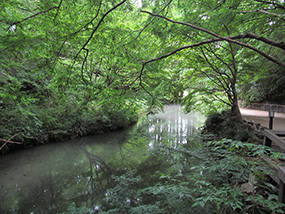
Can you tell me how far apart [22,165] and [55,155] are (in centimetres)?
109

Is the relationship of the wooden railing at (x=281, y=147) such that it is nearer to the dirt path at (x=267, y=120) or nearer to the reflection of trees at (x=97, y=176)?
the dirt path at (x=267, y=120)

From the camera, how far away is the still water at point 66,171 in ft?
11.8

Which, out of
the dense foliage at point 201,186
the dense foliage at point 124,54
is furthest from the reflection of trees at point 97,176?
the dense foliage at point 124,54

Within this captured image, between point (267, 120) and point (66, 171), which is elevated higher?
point (267, 120)

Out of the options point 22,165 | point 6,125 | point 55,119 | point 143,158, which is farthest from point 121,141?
point 6,125

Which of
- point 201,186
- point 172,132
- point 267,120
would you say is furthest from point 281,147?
point 172,132

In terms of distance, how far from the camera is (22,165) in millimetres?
5207

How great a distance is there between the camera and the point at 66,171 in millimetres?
5023

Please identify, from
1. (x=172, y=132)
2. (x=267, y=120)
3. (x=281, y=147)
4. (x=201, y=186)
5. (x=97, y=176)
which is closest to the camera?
(x=281, y=147)

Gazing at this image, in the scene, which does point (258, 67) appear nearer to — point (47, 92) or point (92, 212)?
point (92, 212)

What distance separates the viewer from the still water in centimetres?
360

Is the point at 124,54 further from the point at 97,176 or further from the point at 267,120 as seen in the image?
the point at 267,120

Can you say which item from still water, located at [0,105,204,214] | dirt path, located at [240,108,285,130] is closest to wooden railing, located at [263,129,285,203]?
still water, located at [0,105,204,214]

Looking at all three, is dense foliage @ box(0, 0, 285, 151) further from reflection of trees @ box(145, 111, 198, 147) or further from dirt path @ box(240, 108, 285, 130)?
reflection of trees @ box(145, 111, 198, 147)
